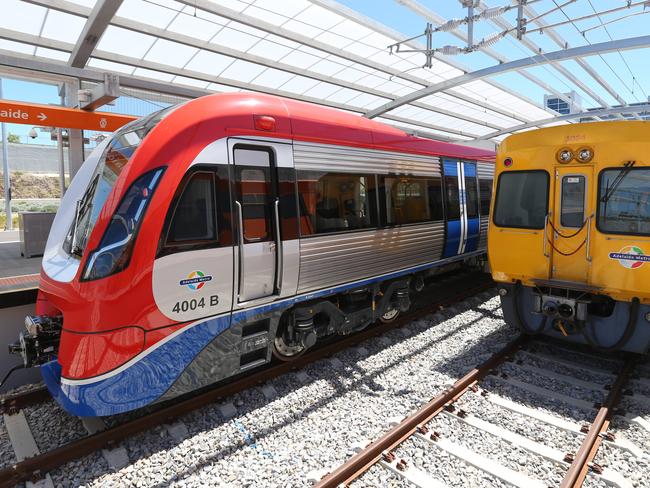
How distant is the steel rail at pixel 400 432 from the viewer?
357 cm

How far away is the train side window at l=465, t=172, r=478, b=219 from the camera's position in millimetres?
8734

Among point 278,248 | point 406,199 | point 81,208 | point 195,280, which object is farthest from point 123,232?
point 406,199

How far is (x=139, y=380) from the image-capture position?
387cm

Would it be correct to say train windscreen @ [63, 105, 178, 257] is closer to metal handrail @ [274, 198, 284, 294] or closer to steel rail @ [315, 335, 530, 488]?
metal handrail @ [274, 198, 284, 294]

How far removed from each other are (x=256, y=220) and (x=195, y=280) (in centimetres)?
92

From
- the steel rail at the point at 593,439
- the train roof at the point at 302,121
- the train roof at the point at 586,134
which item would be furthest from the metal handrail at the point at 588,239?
the train roof at the point at 302,121

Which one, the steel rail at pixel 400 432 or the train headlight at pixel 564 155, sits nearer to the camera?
the steel rail at pixel 400 432

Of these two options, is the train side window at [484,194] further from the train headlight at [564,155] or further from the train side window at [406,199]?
the train headlight at [564,155]

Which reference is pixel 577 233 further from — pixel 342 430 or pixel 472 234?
pixel 342 430

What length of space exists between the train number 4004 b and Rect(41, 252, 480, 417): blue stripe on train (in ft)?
0.54

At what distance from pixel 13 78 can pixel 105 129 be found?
1882mm

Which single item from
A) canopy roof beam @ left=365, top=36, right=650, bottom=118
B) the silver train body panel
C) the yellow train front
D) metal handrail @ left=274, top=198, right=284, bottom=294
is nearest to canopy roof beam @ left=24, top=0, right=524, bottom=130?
canopy roof beam @ left=365, top=36, right=650, bottom=118

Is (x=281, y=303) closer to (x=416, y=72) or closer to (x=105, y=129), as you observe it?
(x=105, y=129)

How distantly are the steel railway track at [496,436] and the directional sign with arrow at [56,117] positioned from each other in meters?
7.91
